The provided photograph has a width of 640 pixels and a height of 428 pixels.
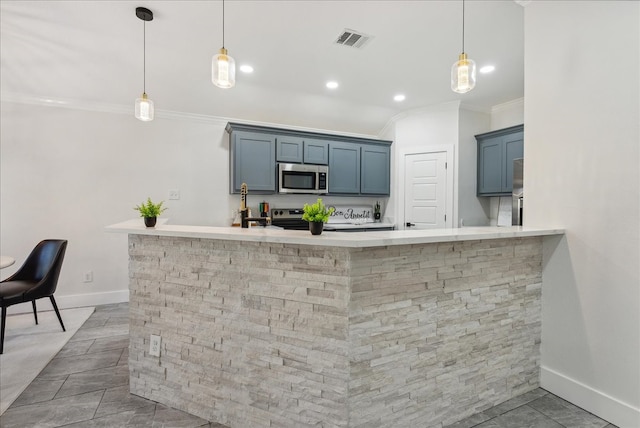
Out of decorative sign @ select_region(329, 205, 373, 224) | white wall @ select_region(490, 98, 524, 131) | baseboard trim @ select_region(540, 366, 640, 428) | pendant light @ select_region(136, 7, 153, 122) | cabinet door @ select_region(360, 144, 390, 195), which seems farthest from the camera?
decorative sign @ select_region(329, 205, 373, 224)

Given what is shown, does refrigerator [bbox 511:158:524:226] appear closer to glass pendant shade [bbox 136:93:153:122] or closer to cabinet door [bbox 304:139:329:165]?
cabinet door [bbox 304:139:329:165]

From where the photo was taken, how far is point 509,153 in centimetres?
416

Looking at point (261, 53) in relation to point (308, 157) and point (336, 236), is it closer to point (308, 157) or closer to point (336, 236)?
point (308, 157)

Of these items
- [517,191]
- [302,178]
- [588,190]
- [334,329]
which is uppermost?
[302,178]

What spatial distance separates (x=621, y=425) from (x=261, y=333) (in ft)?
6.98

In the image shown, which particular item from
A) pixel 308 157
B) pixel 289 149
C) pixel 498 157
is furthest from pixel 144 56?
pixel 498 157

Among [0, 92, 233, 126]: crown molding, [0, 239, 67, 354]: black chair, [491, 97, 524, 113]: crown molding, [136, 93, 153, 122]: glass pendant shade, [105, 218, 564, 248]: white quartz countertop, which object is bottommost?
[0, 239, 67, 354]: black chair

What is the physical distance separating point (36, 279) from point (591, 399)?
4.66m

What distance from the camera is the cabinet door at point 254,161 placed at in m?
4.28

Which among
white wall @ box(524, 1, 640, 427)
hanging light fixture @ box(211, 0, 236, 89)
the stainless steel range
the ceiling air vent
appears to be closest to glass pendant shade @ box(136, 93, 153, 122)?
hanging light fixture @ box(211, 0, 236, 89)

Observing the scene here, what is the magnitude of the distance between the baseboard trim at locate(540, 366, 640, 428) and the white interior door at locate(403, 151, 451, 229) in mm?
2673

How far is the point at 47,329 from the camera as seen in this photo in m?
3.16

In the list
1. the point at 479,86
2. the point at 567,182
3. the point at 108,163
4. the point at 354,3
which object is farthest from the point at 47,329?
the point at 479,86

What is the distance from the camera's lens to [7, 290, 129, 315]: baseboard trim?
364 centimetres
